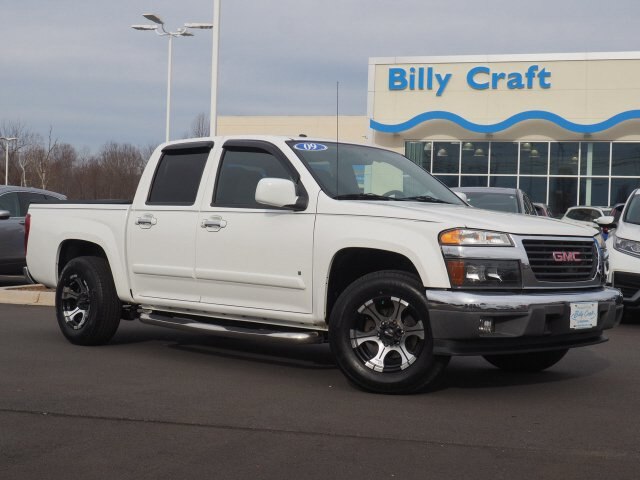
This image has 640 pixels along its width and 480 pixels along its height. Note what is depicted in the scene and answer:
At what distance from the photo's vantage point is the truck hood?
241 inches

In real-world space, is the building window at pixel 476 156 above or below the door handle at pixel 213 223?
above

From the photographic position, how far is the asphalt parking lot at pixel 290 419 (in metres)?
4.54

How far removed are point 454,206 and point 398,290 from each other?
1126 millimetres

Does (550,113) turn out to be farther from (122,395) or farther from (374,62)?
(122,395)

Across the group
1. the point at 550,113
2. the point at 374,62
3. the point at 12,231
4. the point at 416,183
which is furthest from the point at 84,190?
the point at 416,183

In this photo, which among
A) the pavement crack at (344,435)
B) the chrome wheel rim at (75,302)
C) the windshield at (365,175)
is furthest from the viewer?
the chrome wheel rim at (75,302)

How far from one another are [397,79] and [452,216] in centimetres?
3018

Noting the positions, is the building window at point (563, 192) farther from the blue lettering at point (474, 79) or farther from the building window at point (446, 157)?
the blue lettering at point (474, 79)

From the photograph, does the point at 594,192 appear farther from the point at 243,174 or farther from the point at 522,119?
the point at 243,174

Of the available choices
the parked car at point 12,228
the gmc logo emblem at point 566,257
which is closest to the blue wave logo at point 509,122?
the parked car at point 12,228

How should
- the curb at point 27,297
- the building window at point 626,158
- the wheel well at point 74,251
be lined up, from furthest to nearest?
1. the building window at point 626,158
2. the curb at point 27,297
3. the wheel well at point 74,251

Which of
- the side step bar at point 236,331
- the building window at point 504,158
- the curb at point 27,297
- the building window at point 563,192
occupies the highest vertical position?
the building window at point 504,158

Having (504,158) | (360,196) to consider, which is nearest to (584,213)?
(504,158)

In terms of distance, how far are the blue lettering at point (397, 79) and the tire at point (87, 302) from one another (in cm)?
2824
